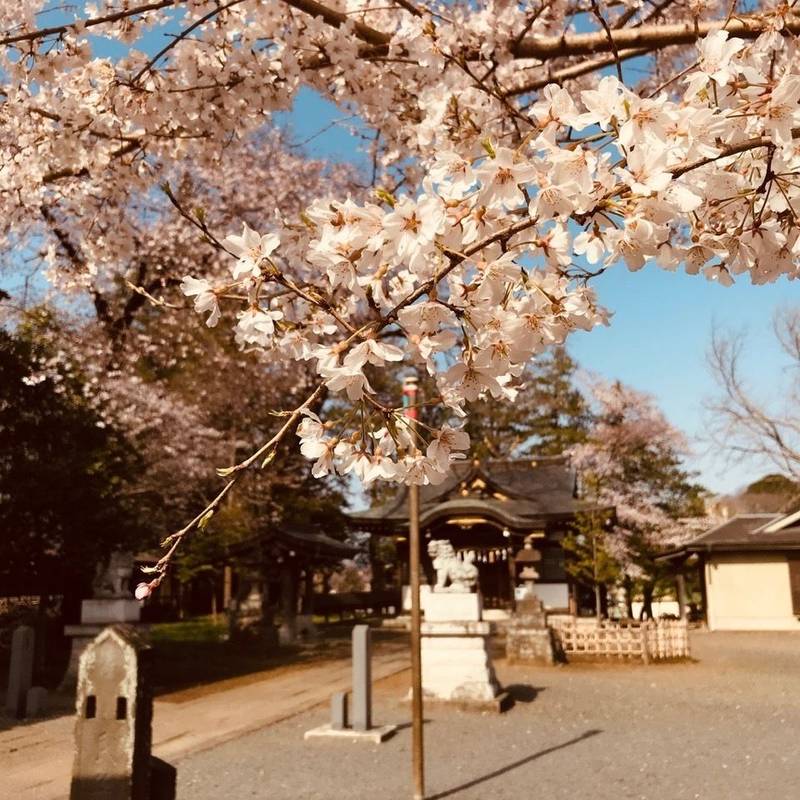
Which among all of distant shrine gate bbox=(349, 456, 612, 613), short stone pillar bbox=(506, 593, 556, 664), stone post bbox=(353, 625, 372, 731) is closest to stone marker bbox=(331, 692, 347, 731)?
stone post bbox=(353, 625, 372, 731)

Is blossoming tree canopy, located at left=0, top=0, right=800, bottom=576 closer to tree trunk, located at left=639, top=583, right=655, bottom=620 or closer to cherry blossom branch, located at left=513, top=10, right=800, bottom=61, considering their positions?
cherry blossom branch, located at left=513, top=10, right=800, bottom=61

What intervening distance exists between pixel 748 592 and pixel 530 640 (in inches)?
521

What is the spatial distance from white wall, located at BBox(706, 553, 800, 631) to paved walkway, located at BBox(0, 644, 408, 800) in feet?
49.6

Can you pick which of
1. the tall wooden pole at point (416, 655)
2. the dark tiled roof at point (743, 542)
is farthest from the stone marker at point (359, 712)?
the dark tiled roof at point (743, 542)

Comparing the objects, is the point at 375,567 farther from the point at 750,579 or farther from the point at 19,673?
the point at 19,673

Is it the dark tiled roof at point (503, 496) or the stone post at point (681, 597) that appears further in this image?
the stone post at point (681, 597)

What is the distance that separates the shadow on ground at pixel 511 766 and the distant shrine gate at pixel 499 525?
14.6 meters

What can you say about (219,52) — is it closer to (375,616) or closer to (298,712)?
(298,712)

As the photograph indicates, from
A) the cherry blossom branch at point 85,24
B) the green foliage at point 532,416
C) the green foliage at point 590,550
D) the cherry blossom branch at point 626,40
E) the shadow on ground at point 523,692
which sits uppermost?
the green foliage at point 532,416

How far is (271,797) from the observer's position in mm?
6066

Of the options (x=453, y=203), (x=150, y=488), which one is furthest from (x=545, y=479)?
(x=453, y=203)

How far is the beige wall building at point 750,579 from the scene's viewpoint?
2405 centimetres

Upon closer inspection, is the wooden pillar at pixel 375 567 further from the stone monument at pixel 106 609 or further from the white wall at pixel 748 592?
the stone monument at pixel 106 609

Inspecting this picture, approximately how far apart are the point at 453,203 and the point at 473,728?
325 inches
